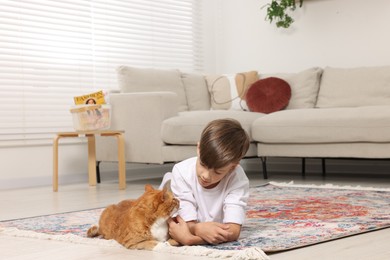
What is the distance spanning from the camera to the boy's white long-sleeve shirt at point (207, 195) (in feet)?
6.43

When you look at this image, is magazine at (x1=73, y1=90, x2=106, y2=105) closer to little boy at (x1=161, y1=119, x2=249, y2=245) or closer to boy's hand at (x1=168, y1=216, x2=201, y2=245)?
little boy at (x1=161, y1=119, x2=249, y2=245)

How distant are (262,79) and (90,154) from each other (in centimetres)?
146

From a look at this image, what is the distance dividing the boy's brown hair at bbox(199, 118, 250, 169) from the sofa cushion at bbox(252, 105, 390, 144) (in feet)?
7.25

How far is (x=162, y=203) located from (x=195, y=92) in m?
3.24

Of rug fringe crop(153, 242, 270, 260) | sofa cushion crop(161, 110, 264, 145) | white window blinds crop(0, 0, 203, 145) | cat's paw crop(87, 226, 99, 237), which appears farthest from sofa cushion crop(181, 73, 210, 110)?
rug fringe crop(153, 242, 270, 260)

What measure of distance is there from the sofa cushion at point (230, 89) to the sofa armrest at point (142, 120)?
0.73 metres

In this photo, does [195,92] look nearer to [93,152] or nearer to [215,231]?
[93,152]

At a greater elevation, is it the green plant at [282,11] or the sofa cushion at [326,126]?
the green plant at [282,11]

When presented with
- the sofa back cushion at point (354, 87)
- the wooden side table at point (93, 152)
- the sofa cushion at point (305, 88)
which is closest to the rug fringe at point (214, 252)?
the wooden side table at point (93, 152)

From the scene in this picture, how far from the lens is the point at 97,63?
5.00 metres

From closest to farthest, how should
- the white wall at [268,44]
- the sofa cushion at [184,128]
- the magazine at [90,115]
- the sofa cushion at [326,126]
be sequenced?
the sofa cushion at [326,126] < the magazine at [90,115] < the sofa cushion at [184,128] < the white wall at [268,44]

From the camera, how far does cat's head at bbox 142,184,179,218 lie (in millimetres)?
1855

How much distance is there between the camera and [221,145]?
1.82m

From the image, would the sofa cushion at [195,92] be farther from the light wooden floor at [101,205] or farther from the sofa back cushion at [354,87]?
the sofa back cushion at [354,87]
